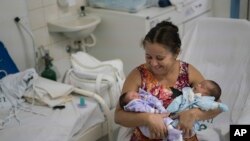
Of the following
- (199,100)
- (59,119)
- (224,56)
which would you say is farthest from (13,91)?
(224,56)

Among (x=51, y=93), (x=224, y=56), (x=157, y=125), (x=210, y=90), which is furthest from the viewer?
(x=224, y=56)

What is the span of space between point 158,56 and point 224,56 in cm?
73

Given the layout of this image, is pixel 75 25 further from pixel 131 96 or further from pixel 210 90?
pixel 210 90

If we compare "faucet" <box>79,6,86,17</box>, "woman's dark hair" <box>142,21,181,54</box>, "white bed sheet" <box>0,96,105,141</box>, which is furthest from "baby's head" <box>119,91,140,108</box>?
"faucet" <box>79,6,86,17</box>

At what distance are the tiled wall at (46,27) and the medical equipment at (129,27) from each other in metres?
0.29

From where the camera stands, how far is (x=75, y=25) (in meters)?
3.00

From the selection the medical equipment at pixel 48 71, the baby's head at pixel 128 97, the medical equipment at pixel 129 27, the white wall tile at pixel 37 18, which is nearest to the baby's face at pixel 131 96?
the baby's head at pixel 128 97

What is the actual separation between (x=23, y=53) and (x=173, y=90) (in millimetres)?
1309

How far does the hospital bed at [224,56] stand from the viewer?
6.90 feet

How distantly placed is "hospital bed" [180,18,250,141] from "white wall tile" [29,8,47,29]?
118 cm

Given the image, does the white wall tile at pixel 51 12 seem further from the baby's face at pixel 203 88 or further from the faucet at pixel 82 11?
the baby's face at pixel 203 88

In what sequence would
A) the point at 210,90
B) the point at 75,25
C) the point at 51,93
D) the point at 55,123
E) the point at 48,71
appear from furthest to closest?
the point at 75,25, the point at 48,71, the point at 51,93, the point at 55,123, the point at 210,90

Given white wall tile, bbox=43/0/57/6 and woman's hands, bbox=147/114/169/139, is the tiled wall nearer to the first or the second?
white wall tile, bbox=43/0/57/6

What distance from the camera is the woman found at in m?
1.57
